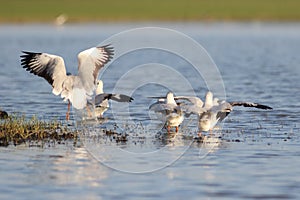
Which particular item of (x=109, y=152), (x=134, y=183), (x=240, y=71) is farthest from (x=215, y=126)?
(x=240, y=71)

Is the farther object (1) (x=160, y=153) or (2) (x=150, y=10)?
(2) (x=150, y=10)

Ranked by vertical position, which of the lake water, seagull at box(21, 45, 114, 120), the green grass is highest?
the green grass

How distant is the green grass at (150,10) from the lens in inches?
3339

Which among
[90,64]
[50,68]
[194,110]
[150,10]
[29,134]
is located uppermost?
[150,10]

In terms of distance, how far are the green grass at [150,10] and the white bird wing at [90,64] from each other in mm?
65675

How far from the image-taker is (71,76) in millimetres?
16328

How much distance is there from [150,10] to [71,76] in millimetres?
75828

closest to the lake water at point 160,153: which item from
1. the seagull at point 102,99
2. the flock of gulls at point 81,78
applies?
the seagull at point 102,99

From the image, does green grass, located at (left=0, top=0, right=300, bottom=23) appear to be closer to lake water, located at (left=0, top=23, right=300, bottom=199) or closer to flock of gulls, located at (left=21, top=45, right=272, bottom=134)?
lake water, located at (left=0, top=23, right=300, bottom=199)

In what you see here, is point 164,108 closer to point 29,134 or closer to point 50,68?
point 29,134

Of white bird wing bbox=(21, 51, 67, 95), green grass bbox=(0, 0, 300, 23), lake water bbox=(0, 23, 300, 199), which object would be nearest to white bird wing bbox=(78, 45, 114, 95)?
white bird wing bbox=(21, 51, 67, 95)

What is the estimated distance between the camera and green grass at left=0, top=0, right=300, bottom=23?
84812 millimetres

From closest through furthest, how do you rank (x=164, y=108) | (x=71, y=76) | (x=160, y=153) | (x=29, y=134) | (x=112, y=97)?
(x=160, y=153) → (x=29, y=134) → (x=164, y=108) → (x=112, y=97) → (x=71, y=76)

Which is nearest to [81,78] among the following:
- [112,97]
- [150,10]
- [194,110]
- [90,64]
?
[90,64]
